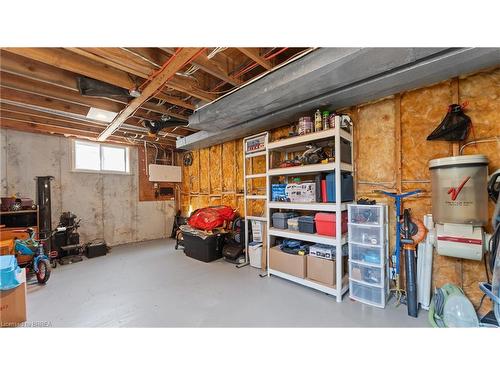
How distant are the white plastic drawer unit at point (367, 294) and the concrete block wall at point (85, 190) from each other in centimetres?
537

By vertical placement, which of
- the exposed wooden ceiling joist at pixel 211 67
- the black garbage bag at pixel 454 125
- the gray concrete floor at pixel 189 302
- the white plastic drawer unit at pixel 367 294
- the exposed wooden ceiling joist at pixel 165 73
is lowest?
the gray concrete floor at pixel 189 302

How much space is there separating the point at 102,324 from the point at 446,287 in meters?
3.52

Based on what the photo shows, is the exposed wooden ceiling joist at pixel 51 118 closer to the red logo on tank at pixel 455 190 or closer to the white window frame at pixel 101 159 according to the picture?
the white window frame at pixel 101 159

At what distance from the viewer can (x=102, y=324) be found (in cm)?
189

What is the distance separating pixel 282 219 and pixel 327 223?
0.72 m

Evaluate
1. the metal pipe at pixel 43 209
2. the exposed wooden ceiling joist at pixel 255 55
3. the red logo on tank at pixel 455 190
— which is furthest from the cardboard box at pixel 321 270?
the metal pipe at pixel 43 209

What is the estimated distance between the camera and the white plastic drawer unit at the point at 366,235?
6.96 ft

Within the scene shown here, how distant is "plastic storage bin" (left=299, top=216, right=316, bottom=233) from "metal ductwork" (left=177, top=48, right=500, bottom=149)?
150 cm

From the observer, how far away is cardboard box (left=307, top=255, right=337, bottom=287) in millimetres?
2317

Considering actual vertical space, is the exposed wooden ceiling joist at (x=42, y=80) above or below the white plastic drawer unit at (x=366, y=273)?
above

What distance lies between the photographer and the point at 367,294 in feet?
7.12

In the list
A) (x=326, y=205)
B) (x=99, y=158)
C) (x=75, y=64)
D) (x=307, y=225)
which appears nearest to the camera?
(x=75, y=64)

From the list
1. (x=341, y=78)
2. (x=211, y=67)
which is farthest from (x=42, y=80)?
(x=341, y=78)

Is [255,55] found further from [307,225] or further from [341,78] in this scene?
[307,225]
